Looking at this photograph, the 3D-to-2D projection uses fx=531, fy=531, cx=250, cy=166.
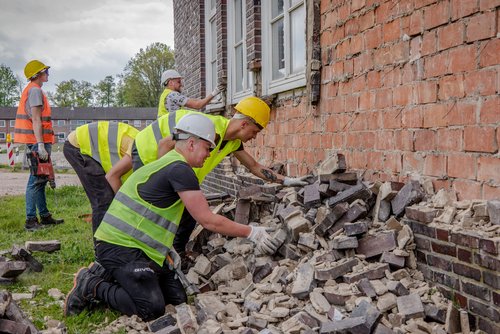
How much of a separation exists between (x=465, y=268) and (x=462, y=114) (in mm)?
930

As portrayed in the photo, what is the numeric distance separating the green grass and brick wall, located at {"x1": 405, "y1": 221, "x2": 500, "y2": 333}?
240cm

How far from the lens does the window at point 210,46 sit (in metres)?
9.44

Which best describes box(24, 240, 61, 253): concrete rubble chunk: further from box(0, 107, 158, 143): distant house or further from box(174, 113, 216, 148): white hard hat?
box(0, 107, 158, 143): distant house

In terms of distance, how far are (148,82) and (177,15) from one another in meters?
47.8

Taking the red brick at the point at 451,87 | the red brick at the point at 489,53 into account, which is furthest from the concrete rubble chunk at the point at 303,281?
the red brick at the point at 489,53

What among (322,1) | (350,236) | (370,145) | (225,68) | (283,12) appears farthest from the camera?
(225,68)

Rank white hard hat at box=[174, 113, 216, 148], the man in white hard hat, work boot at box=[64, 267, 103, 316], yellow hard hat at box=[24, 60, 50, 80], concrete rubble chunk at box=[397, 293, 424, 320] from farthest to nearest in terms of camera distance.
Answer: yellow hard hat at box=[24, 60, 50, 80], the man in white hard hat, work boot at box=[64, 267, 103, 316], white hard hat at box=[174, 113, 216, 148], concrete rubble chunk at box=[397, 293, 424, 320]

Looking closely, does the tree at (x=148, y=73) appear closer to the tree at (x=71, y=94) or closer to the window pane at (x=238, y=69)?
the tree at (x=71, y=94)

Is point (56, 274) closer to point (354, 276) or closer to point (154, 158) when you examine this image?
point (154, 158)

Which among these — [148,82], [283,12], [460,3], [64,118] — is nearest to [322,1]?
[283,12]

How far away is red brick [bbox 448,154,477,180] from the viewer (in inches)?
125

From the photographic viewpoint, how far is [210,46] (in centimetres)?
969

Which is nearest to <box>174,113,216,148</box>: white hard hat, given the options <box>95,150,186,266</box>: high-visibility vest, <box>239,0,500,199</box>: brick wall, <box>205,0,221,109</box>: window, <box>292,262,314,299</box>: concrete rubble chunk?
<box>95,150,186,266</box>: high-visibility vest

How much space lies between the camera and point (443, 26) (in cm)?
339
